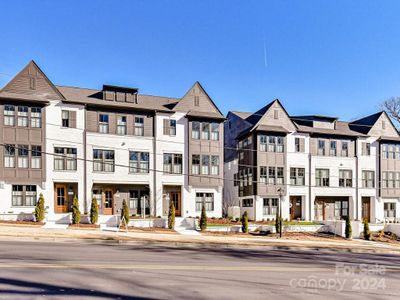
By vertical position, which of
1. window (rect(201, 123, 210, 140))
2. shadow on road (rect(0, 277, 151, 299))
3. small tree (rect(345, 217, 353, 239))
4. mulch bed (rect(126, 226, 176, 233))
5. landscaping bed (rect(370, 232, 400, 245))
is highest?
window (rect(201, 123, 210, 140))

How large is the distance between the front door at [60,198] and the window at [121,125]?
6.69 m

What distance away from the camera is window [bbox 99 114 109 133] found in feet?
103

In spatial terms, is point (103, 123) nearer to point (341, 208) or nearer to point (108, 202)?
Answer: point (108, 202)

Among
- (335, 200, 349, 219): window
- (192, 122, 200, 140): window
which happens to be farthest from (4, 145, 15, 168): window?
(335, 200, 349, 219): window

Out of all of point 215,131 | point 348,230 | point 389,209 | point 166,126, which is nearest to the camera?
point 348,230

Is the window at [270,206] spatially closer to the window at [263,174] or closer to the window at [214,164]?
the window at [263,174]

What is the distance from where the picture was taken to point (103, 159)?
1222 inches

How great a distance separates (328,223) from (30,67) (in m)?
30.3

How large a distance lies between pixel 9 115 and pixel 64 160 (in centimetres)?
551

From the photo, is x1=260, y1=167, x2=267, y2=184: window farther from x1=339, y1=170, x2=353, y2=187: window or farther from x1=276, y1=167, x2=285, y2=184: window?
x1=339, y1=170, x2=353, y2=187: window

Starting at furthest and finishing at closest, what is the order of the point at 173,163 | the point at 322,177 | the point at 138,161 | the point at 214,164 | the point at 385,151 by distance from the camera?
1. the point at 385,151
2. the point at 322,177
3. the point at 214,164
4. the point at 173,163
5. the point at 138,161

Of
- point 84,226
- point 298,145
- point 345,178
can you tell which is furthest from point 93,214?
point 345,178

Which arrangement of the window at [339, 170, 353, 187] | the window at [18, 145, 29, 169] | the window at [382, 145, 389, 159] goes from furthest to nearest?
the window at [382, 145, 389, 159] → the window at [339, 170, 353, 187] → the window at [18, 145, 29, 169]

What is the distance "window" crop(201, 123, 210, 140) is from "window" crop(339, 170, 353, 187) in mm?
16480
